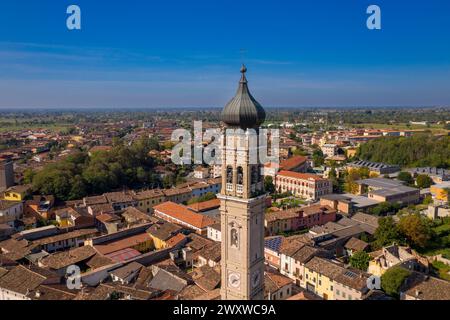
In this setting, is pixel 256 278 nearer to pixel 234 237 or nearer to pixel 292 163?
pixel 234 237

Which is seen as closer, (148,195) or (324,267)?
(324,267)

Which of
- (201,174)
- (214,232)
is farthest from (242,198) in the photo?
(201,174)

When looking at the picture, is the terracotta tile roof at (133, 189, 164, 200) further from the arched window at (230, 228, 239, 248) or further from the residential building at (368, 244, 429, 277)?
the arched window at (230, 228, 239, 248)

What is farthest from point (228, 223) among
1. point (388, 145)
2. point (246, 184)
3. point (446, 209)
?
point (388, 145)

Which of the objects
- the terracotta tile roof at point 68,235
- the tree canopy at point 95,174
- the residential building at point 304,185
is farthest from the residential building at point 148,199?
the residential building at point 304,185

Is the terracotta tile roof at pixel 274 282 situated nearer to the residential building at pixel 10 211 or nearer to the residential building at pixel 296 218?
the residential building at pixel 296 218

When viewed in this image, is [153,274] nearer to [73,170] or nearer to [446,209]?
[73,170]

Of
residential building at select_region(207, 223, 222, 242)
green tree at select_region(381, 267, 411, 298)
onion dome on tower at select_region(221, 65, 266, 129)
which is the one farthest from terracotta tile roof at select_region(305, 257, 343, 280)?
onion dome on tower at select_region(221, 65, 266, 129)
